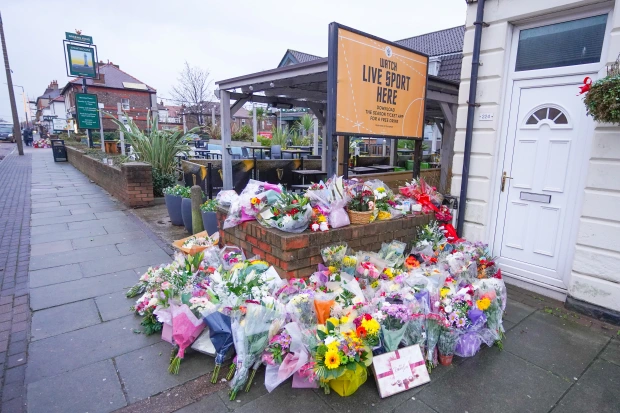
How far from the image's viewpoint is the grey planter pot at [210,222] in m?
4.74

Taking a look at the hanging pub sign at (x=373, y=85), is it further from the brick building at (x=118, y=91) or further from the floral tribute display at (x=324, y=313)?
the brick building at (x=118, y=91)

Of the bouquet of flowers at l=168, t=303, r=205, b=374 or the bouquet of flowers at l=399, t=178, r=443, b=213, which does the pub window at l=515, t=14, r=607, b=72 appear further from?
the bouquet of flowers at l=168, t=303, r=205, b=374

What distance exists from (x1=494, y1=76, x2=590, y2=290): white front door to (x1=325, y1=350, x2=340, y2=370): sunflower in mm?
2818

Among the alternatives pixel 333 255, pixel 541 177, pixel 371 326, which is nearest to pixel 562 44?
pixel 541 177

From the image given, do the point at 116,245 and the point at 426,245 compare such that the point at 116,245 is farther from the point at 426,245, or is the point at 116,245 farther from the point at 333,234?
the point at 426,245

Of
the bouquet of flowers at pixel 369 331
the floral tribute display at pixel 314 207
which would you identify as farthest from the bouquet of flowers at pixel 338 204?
the bouquet of flowers at pixel 369 331

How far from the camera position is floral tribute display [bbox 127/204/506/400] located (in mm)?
2211

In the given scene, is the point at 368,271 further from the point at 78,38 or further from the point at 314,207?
the point at 78,38

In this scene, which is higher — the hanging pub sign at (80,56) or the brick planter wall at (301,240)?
the hanging pub sign at (80,56)

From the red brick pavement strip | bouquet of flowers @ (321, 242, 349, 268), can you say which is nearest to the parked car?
the red brick pavement strip

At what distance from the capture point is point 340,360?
2072 mm

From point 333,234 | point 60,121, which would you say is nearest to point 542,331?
point 333,234

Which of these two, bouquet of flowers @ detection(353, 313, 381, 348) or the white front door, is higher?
the white front door

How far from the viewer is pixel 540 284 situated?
12.2ft
